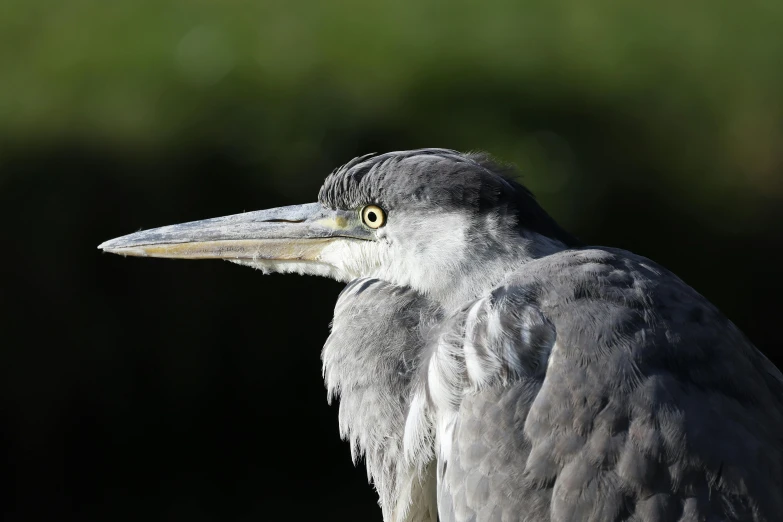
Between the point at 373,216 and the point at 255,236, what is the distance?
0.34 meters

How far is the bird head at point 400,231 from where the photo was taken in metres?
2.37

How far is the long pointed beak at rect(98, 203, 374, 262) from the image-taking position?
8.72ft

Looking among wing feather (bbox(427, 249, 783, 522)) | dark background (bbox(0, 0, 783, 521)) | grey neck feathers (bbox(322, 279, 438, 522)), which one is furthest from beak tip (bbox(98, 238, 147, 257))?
dark background (bbox(0, 0, 783, 521))

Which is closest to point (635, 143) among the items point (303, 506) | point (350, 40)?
point (350, 40)

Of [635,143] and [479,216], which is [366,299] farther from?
[635,143]

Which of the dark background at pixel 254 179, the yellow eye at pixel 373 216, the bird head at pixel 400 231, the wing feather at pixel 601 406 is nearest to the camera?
the wing feather at pixel 601 406

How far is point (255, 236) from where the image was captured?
8.83 ft

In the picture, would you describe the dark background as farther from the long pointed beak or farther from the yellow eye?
the yellow eye

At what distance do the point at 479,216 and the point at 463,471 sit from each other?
2.02ft

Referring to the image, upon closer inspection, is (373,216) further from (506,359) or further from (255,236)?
(506,359)

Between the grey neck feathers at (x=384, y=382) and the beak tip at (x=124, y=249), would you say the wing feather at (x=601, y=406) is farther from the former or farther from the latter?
the beak tip at (x=124, y=249)

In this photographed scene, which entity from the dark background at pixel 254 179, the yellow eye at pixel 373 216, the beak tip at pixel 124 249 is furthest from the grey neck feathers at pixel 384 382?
the dark background at pixel 254 179

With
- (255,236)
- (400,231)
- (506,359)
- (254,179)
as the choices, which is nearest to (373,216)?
(400,231)

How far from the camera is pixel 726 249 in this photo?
508cm
